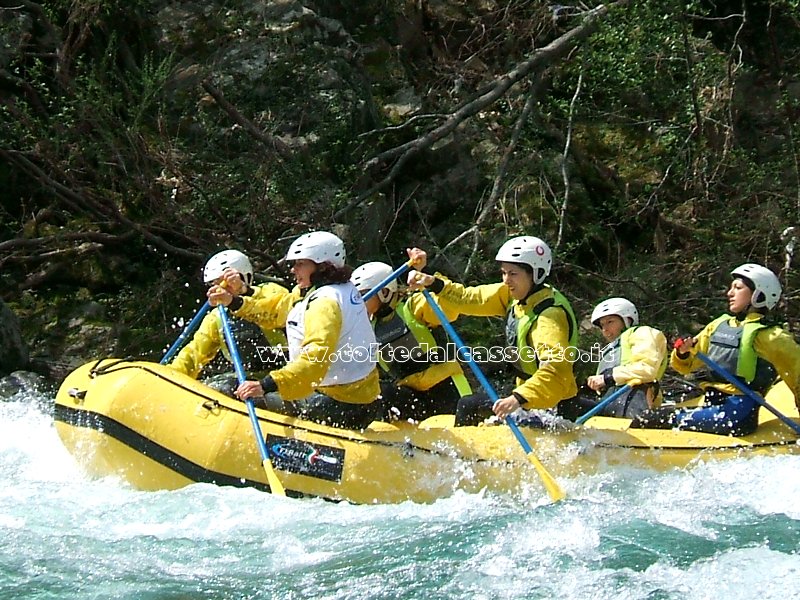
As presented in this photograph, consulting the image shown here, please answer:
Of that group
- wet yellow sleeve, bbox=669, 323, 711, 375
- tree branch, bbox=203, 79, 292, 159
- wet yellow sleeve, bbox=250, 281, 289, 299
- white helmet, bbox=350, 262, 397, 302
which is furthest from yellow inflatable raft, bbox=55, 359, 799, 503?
tree branch, bbox=203, 79, 292, 159

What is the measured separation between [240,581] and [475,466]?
1685mm

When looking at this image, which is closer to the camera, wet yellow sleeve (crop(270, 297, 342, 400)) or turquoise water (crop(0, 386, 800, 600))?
turquoise water (crop(0, 386, 800, 600))

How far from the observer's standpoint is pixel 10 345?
9.73 m

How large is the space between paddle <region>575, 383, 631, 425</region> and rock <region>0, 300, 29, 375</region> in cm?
566

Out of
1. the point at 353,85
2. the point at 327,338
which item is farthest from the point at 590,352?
the point at 327,338

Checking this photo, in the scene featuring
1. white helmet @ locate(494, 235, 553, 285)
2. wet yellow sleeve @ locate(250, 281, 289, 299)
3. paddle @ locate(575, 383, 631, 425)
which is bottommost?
paddle @ locate(575, 383, 631, 425)

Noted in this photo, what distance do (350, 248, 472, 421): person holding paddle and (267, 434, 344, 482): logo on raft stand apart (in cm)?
116

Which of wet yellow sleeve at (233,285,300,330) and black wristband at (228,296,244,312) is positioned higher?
black wristband at (228,296,244,312)

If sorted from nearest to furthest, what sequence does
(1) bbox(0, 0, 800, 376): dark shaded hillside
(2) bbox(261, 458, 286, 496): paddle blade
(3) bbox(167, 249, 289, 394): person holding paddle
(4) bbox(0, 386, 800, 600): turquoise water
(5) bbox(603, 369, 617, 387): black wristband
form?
1. (4) bbox(0, 386, 800, 600): turquoise water
2. (2) bbox(261, 458, 286, 496): paddle blade
3. (3) bbox(167, 249, 289, 394): person holding paddle
4. (5) bbox(603, 369, 617, 387): black wristband
5. (1) bbox(0, 0, 800, 376): dark shaded hillside

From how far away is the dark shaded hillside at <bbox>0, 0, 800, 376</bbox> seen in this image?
34.2 feet

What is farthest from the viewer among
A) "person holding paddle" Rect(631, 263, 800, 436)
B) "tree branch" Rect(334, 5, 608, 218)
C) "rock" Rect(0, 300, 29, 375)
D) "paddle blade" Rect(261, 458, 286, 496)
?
"tree branch" Rect(334, 5, 608, 218)

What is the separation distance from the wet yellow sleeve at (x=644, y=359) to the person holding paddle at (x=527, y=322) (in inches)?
32.6

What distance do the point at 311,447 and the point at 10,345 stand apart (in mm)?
5187

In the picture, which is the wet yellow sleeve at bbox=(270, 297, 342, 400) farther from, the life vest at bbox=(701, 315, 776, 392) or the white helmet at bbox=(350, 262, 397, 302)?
the life vest at bbox=(701, 315, 776, 392)
